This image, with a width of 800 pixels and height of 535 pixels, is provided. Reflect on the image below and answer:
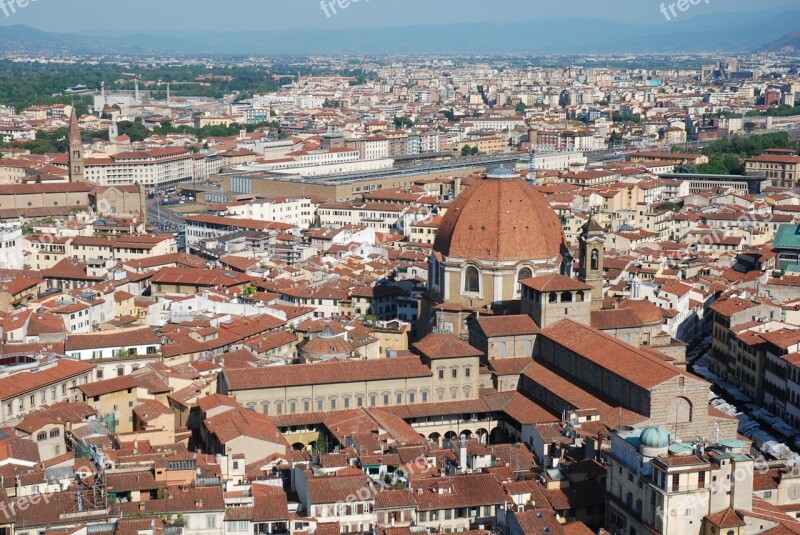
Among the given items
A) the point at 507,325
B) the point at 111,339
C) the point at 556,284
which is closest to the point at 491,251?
the point at 556,284

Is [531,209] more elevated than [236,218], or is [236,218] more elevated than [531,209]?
[531,209]

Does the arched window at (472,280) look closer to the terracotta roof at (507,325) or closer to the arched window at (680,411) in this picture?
the terracotta roof at (507,325)

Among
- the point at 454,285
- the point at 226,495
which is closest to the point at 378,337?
the point at 454,285

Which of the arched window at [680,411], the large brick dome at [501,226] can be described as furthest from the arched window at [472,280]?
the arched window at [680,411]

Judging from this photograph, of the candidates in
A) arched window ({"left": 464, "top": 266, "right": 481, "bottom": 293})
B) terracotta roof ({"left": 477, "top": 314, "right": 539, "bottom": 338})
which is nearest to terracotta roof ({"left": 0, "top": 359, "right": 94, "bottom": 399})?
terracotta roof ({"left": 477, "top": 314, "right": 539, "bottom": 338})

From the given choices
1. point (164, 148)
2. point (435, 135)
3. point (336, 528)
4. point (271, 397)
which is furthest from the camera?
point (435, 135)

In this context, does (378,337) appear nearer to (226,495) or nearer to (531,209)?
(531,209)

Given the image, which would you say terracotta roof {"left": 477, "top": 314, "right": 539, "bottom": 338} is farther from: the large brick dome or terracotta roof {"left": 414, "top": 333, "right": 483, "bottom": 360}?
the large brick dome

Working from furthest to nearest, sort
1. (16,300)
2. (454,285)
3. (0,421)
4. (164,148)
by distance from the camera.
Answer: (164,148), (16,300), (454,285), (0,421)
